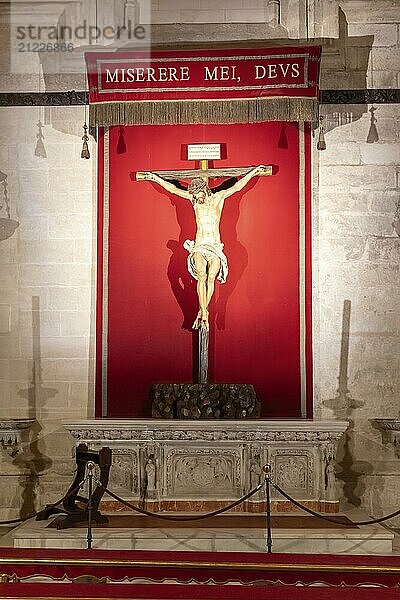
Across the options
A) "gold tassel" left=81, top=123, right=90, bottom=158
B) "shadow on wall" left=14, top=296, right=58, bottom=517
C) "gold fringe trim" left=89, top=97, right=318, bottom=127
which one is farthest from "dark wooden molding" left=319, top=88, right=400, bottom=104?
"shadow on wall" left=14, top=296, right=58, bottom=517

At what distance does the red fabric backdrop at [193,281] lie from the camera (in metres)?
9.38

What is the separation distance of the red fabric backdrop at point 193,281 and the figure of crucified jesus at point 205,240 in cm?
37

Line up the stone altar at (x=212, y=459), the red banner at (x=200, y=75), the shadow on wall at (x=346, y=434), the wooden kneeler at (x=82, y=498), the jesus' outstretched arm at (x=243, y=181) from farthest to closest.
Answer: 1. the shadow on wall at (x=346, y=434)
2. the jesus' outstretched arm at (x=243, y=181)
3. the red banner at (x=200, y=75)
4. the stone altar at (x=212, y=459)
5. the wooden kneeler at (x=82, y=498)

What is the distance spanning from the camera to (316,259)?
9500 mm

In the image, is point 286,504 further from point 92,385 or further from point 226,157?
point 226,157

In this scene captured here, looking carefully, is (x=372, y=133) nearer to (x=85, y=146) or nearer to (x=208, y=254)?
(x=208, y=254)

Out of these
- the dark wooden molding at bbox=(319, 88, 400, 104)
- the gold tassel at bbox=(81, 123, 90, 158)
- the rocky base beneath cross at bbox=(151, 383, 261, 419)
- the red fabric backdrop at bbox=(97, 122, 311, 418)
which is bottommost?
the rocky base beneath cross at bbox=(151, 383, 261, 419)

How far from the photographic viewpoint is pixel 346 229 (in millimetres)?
9508

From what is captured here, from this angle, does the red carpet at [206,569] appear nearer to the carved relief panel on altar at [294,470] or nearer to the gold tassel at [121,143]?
the carved relief panel on altar at [294,470]

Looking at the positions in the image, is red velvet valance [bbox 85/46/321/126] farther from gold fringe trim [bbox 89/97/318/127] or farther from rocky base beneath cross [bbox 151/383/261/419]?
rocky base beneath cross [bbox 151/383/261/419]

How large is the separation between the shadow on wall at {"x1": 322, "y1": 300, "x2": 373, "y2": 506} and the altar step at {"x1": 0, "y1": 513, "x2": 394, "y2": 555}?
1.47 metres

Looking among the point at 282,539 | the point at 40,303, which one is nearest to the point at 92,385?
the point at 40,303

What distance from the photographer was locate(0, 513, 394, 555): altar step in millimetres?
7332

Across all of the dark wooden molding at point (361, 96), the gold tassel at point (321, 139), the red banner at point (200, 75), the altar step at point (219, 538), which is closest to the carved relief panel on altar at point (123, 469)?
the altar step at point (219, 538)
